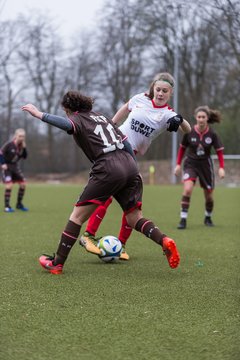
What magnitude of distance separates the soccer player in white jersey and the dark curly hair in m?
0.93

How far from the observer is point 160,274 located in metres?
4.95

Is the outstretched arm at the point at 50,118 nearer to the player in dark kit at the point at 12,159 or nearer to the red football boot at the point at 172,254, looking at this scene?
the red football boot at the point at 172,254

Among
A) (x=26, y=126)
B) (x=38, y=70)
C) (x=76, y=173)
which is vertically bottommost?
(x=76, y=173)

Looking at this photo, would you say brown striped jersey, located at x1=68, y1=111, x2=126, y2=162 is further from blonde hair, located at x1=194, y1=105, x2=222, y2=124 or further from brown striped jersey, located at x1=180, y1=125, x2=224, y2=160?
brown striped jersey, located at x1=180, y1=125, x2=224, y2=160

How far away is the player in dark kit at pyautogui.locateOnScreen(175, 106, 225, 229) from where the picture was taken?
9070mm

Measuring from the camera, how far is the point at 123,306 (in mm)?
3736

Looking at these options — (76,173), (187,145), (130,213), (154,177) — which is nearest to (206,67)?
(154,177)

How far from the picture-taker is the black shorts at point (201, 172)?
9.28 metres

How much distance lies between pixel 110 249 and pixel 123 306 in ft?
5.93

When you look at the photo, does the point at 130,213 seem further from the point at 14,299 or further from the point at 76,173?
the point at 76,173

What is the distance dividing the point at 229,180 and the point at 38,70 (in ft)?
58.3

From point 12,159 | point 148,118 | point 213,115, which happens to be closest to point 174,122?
point 148,118

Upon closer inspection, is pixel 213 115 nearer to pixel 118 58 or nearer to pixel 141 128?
pixel 141 128

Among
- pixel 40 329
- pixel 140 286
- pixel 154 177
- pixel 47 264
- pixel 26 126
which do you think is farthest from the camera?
pixel 26 126
